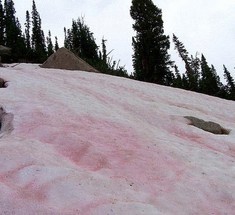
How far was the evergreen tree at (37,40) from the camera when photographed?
40.5 metres

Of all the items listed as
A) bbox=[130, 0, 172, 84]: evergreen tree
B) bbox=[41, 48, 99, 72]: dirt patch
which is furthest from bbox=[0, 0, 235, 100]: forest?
bbox=[41, 48, 99, 72]: dirt patch

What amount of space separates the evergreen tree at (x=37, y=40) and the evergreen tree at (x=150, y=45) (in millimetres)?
8650

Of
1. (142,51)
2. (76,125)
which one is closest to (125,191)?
(76,125)

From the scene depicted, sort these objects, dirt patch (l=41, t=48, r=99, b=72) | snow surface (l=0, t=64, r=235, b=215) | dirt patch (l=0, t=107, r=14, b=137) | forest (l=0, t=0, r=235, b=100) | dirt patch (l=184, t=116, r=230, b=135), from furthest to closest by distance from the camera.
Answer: forest (l=0, t=0, r=235, b=100)
dirt patch (l=41, t=48, r=99, b=72)
dirt patch (l=184, t=116, r=230, b=135)
dirt patch (l=0, t=107, r=14, b=137)
snow surface (l=0, t=64, r=235, b=215)

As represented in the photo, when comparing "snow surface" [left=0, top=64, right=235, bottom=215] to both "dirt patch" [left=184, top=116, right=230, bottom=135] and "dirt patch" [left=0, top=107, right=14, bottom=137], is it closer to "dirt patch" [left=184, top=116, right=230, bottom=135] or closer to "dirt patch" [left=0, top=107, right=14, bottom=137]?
"dirt patch" [left=0, top=107, right=14, bottom=137]

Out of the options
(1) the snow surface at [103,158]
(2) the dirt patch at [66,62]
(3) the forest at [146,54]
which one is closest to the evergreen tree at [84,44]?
(3) the forest at [146,54]

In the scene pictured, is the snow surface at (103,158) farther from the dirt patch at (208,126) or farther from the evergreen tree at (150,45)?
the evergreen tree at (150,45)

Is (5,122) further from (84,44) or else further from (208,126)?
(84,44)

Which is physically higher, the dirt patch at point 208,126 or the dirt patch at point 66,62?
the dirt patch at point 66,62

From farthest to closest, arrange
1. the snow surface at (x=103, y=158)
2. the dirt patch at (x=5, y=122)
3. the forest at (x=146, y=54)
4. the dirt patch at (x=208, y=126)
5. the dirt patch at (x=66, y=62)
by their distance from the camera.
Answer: the forest at (x=146, y=54) < the dirt patch at (x=66, y=62) < the dirt patch at (x=208, y=126) < the dirt patch at (x=5, y=122) < the snow surface at (x=103, y=158)

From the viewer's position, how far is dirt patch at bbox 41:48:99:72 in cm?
1914

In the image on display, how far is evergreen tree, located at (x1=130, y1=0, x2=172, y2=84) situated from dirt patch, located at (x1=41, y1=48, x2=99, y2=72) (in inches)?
622

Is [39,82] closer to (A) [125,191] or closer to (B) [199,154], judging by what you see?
(B) [199,154]

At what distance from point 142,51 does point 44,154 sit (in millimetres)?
30668
